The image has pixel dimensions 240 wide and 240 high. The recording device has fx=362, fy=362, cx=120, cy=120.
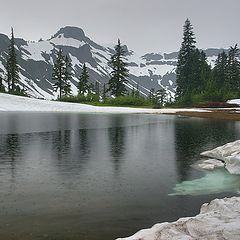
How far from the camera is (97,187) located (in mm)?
11867

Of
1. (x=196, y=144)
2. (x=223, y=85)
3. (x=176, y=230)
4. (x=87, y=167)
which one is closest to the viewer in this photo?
(x=176, y=230)

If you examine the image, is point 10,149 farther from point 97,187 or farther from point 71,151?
point 97,187

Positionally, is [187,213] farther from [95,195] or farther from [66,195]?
[66,195]

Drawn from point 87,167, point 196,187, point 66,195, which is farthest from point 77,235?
point 87,167

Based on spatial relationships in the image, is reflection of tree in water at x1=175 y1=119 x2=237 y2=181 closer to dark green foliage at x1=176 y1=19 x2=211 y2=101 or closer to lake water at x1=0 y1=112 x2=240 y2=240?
lake water at x1=0 y1=112 x2=240 y2=240

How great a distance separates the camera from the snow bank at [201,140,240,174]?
14891mm

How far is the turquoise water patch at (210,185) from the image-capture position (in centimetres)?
1181

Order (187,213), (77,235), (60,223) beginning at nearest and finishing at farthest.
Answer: (77,235) → (60,223) → (187,213)

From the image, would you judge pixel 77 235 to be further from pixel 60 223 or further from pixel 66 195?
pixel 66 195

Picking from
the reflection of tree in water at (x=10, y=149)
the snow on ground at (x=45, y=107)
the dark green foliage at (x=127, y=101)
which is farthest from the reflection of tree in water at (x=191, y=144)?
the dark green foliage at (x=127, y=101)

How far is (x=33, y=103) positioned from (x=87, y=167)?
5476 cm

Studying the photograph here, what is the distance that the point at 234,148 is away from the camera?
17078 millimetres

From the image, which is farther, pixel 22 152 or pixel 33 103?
pixel 33 103

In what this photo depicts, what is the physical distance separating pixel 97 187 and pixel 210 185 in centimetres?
398
